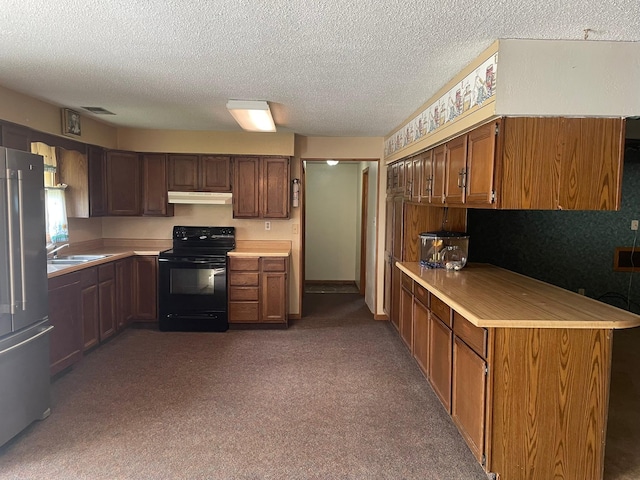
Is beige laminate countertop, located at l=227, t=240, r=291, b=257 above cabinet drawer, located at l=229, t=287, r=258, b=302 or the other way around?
above

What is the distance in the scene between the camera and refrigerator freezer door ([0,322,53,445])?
2.33m

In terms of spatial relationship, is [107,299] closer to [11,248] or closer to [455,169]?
[11,248]

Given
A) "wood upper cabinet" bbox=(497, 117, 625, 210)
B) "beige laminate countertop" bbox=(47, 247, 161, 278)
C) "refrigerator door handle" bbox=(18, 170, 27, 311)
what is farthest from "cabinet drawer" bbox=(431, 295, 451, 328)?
"beige laminate countertop" bbox=(47, 247, 161, 278)

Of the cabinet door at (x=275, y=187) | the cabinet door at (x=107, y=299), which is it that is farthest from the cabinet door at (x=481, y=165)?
the cabinet door at (x=107, y=299)

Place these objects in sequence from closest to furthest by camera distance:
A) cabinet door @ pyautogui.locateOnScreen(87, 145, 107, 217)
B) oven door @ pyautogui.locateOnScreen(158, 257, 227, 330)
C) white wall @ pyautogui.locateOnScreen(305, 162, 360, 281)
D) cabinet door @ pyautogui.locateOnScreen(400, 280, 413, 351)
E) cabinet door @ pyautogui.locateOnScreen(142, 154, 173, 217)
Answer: cabinet door @ pyautogui.locateOnScreen(400, 280, 413, 351)
cabinet door @ pyautogui.locateOnScreen(87, 145, 107, 217)
oven door @ pyautogui.locateOnScreen(158, 257, 227, 330)
cabinet door @ pyautogui.locateOnScreen(142, 154, 173, 217)
white wall @ pyautogui.locateOnScreen(305, 162, 360, 281)

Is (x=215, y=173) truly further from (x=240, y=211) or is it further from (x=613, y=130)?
(x=613, y=130)

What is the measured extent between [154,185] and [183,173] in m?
0.37

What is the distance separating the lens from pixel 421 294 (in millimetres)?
3264

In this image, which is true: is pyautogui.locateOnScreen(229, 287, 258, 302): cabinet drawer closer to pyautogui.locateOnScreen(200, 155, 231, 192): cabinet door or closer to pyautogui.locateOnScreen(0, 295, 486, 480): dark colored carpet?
pyautogui.locateOnScreen(0, 295, 486, 480): dark colored carpet

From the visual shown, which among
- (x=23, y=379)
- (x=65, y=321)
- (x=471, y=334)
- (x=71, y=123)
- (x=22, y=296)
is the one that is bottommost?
(x=23, y=379)

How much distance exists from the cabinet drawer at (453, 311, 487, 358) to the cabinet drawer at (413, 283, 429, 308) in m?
0.60

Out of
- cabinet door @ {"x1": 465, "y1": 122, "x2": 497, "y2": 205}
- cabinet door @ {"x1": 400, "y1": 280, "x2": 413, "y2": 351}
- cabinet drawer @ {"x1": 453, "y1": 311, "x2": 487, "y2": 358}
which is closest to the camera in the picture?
cabinet drawer @ {"x1": 453, "y1": 311, "x2": 487, "y2": 358}

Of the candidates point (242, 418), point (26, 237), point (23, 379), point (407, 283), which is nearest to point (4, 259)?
point (26, 237)

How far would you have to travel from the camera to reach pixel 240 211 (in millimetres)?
4891
